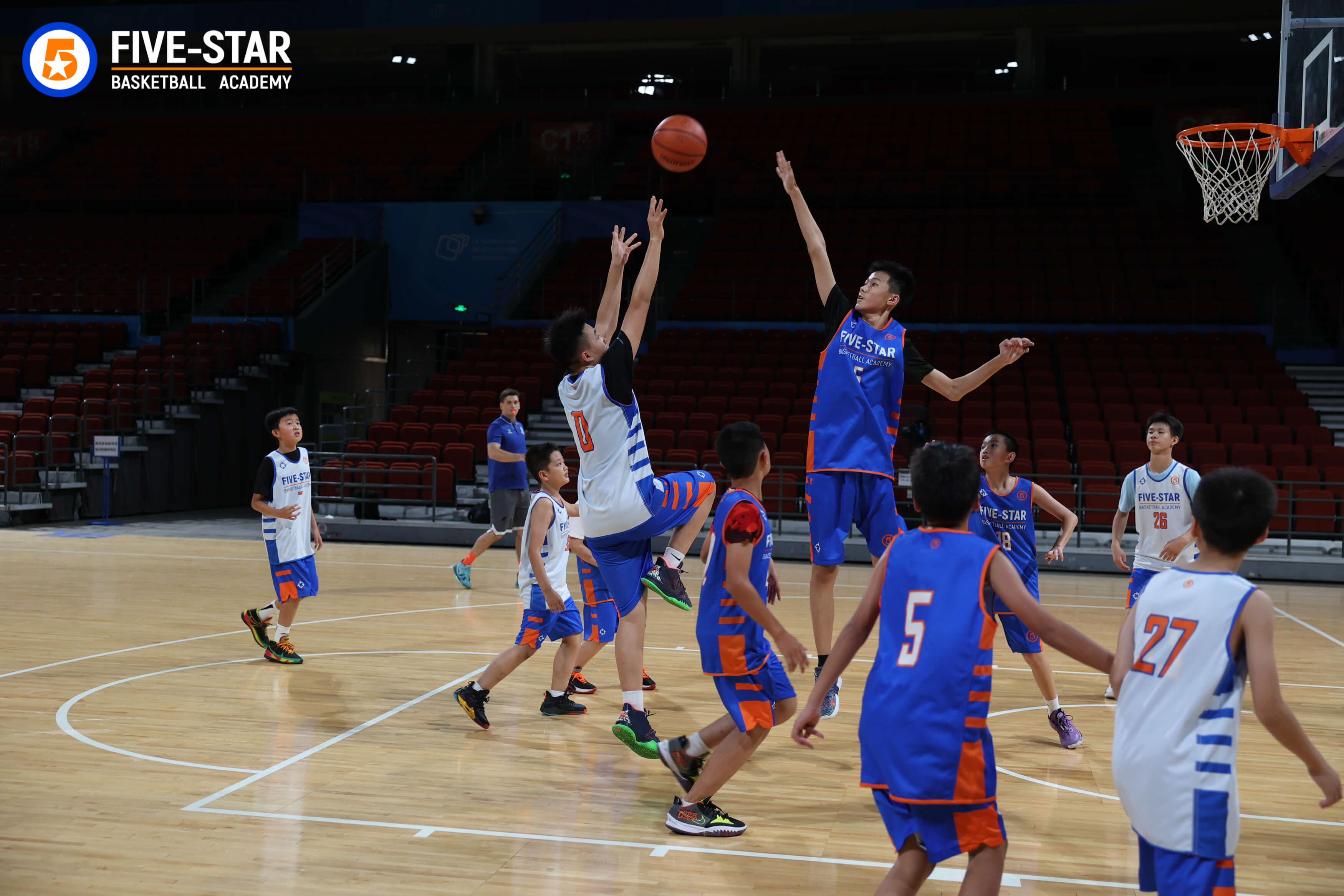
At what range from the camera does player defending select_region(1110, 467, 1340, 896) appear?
2.23 metres

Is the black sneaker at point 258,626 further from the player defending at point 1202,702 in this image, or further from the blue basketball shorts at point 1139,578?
the player defending at point 1202,702

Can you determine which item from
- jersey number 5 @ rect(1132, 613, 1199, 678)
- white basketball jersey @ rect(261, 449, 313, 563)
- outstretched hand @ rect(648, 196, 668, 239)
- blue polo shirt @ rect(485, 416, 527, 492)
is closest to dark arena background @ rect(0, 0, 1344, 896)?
jersey number 5 @ rect(1132, 613, 1199, 678)

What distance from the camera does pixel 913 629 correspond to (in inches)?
99.6

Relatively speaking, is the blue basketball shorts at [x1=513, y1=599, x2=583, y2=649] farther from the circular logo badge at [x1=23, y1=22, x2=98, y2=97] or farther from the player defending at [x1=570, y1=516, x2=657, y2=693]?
the circular logo badge at [x1=23, y1=22, x2=98, y2=97]

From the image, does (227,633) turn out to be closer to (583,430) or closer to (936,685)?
(583,430)

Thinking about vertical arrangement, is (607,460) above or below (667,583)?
above

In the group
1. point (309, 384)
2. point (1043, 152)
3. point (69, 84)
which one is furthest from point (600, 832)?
point (69, 84)

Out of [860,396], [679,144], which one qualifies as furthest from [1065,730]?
[679,144]

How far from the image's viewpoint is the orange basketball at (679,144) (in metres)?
6.10

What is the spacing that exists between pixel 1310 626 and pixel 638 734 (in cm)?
660

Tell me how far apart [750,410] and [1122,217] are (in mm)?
8541

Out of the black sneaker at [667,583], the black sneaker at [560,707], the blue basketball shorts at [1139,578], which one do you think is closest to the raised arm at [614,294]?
the black sneaker at [667,583]

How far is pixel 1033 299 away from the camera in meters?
16.0

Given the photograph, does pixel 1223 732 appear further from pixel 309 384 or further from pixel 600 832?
pixel 309 384
